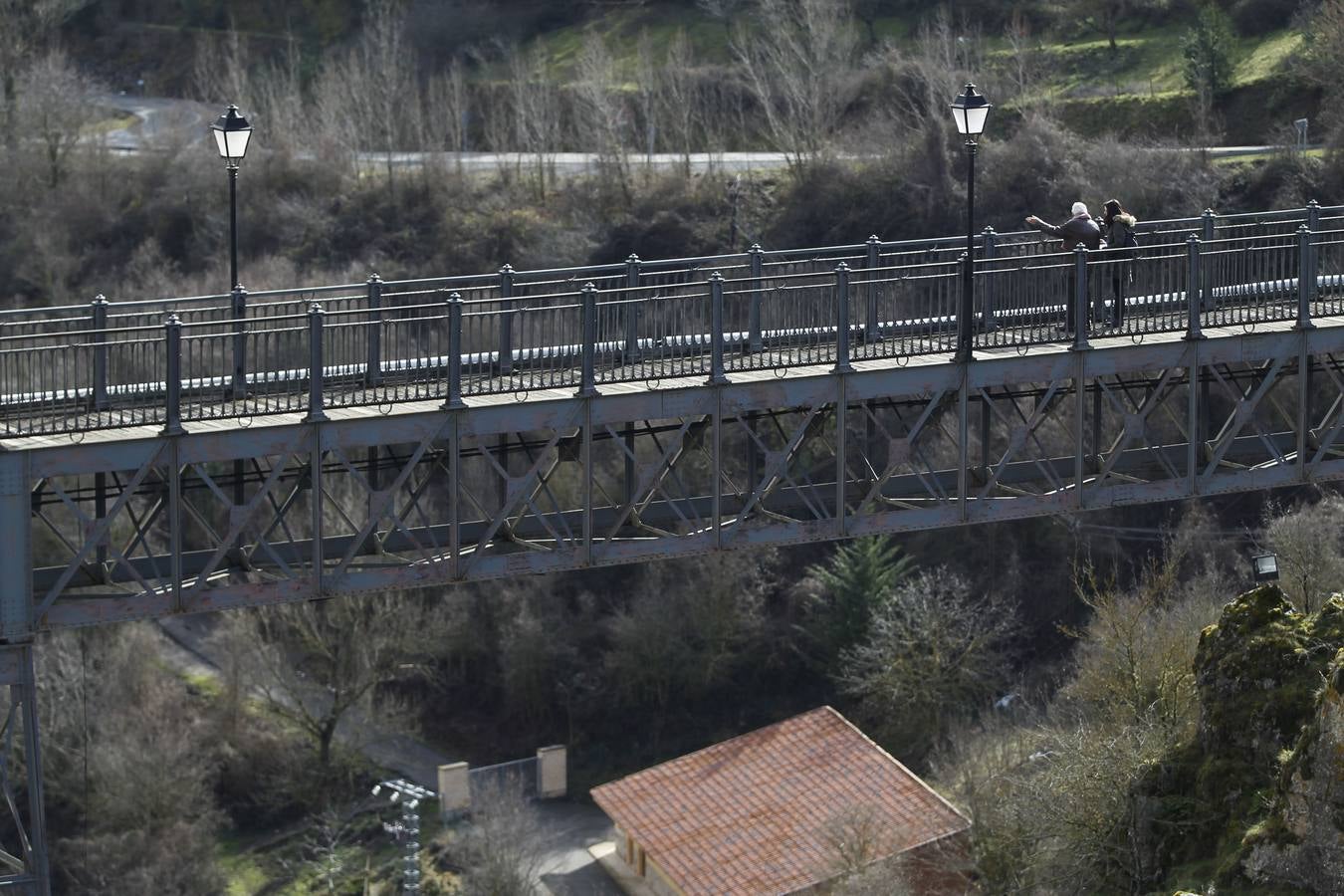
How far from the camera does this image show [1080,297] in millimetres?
23672

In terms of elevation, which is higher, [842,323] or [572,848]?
[842,323]

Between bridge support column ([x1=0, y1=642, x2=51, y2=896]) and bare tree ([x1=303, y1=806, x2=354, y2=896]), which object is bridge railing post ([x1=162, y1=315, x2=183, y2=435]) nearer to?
bridge support column ([x1=0, y1=642, x2=51, y2=896])

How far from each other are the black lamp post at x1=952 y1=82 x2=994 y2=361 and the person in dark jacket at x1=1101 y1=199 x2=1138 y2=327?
183cm

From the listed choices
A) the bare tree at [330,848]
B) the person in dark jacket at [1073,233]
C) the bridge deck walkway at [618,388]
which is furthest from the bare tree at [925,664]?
the person in dark jacket at [1073,233]

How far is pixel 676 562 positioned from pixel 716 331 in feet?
92.5

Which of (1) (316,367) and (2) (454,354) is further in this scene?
(2) (454,354)

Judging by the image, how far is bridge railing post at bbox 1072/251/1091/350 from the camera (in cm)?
2364

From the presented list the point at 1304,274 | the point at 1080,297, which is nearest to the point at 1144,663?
the point at 1304,274

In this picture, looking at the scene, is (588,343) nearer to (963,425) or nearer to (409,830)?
(963,425)

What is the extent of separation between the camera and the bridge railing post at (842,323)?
74.9 feet

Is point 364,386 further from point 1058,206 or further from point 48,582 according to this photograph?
point 1058,206

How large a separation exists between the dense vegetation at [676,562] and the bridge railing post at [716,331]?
258 inches

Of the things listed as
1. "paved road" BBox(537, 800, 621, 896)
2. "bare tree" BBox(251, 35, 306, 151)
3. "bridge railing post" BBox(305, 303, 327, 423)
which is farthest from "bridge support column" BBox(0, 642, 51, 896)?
"bare tree" BBox(251, 35, 306, 151)

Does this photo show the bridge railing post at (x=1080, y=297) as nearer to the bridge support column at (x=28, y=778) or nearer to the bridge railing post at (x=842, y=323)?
the bridge railing post at (x=842, y=323)
